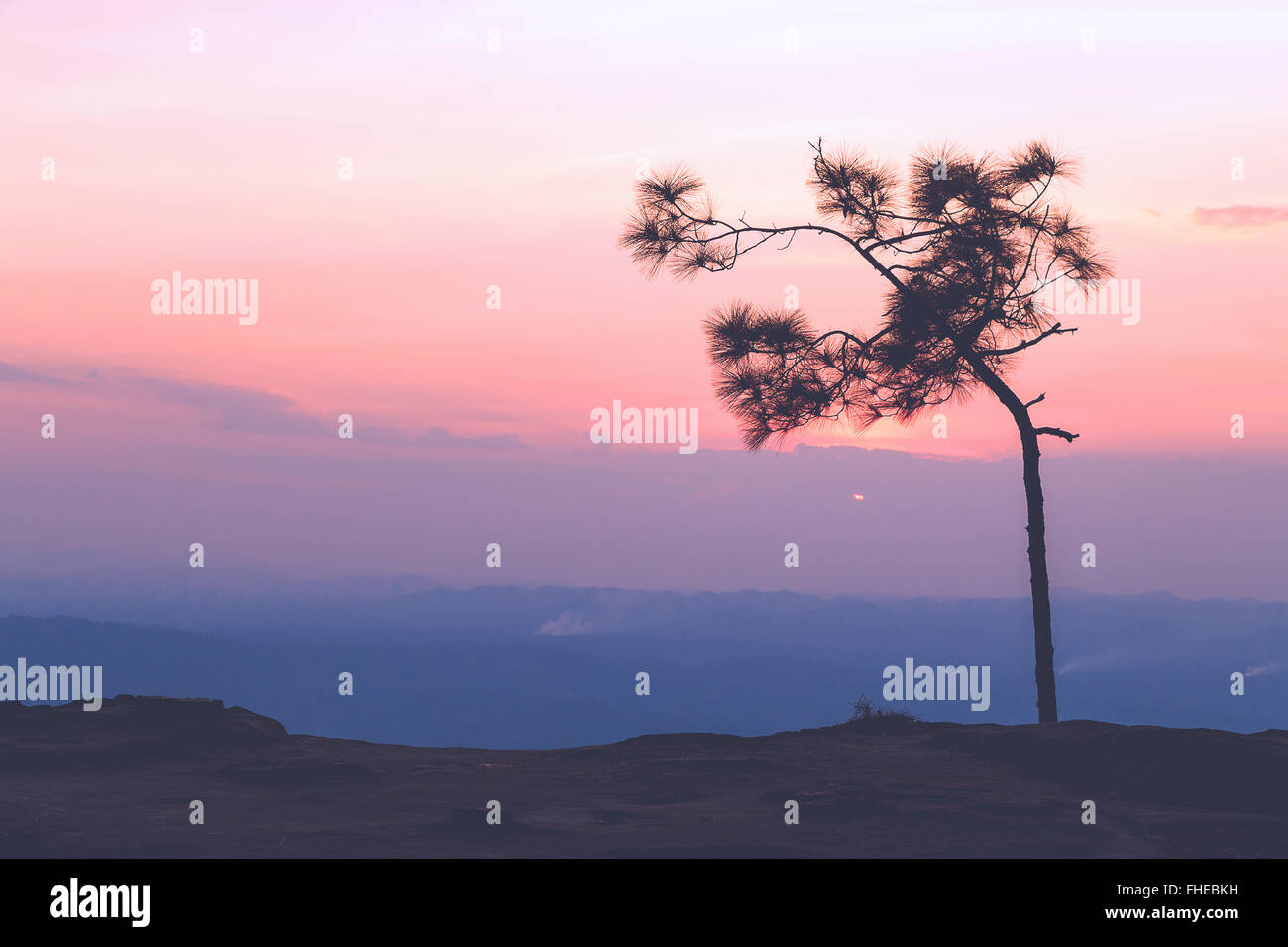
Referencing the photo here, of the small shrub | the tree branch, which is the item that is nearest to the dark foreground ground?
the small shrub

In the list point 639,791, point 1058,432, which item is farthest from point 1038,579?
point 639,791

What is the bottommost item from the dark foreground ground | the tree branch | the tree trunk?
the dark foreground ground

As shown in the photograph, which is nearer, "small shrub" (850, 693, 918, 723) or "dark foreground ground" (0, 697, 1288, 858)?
"dark foreground ground" (0, 697, 1288, 858)

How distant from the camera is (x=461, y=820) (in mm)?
11383

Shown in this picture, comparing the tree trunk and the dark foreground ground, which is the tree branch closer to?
the tree trunk

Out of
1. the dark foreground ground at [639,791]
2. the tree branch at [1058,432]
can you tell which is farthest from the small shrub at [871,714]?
the tree branch at [1058,432]

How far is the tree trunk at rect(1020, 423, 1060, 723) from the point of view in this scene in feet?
60.1

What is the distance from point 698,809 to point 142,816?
17.5 feet

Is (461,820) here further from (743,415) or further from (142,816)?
(743,415)

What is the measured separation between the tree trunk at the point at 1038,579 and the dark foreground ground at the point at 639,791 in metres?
2.20

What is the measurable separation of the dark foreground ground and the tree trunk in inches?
86.5
